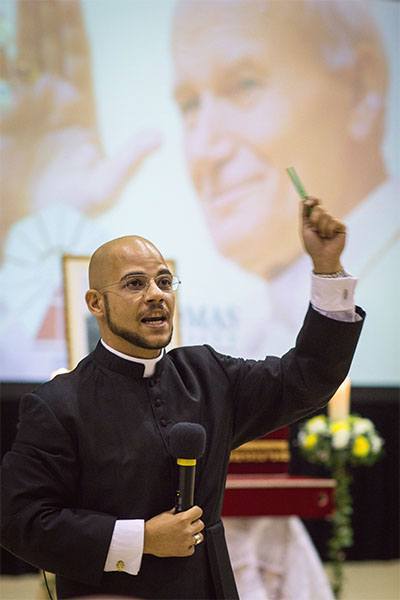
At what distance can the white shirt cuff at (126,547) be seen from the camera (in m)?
2.16

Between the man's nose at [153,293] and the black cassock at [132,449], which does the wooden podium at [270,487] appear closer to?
the black cassock at [132,449]

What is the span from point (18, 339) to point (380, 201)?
267 cm

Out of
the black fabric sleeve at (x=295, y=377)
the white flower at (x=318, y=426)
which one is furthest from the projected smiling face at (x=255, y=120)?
the black fabric sleeve at (x=295, y=377)

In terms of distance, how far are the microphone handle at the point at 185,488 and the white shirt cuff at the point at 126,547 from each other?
0.10m

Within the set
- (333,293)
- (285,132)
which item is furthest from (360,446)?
(333,293)

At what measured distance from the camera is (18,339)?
5918 millimetres

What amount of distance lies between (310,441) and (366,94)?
8.98 ft

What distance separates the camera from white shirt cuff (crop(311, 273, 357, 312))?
226cm

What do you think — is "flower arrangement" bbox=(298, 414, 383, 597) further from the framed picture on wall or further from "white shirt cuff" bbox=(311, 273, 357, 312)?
"white shirt cuff" bbox=(311, 273, 357, 312)

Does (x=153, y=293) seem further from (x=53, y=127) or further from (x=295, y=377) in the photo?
(x=53, y=127)

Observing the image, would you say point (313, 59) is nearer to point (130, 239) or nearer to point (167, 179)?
point (167, 179)

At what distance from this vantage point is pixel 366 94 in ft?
22.2

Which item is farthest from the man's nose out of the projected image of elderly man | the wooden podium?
the projected image of elderly man

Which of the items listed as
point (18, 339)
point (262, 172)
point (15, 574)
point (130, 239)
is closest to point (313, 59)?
point (262, 172)
